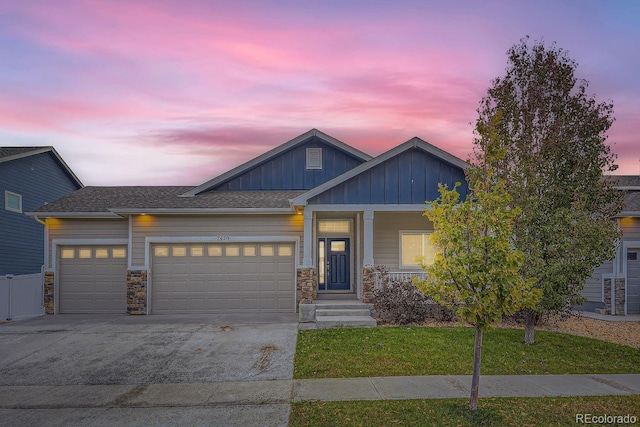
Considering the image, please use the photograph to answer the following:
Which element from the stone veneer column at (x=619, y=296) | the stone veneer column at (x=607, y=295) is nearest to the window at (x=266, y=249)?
the stone veneer column at (x=607, y=295)

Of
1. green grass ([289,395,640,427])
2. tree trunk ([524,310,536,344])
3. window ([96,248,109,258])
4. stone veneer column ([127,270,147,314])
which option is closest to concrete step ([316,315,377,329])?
tree trunk ([524,310,536,344])

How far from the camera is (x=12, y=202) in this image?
68.6 ft

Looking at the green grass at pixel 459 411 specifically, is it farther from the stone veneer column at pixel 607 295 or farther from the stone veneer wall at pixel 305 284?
the stone veneer column at pixel 607 295

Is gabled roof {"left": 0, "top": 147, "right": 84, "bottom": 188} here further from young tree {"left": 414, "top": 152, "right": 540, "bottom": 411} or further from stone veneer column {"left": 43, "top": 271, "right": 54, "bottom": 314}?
young tree {"left": 414, "top": 152, "right": 540, "bottom": 411}

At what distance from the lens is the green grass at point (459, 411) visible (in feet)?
21.0

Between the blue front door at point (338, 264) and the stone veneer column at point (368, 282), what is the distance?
7.49 ft

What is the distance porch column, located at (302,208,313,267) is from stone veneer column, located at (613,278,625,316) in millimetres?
10859

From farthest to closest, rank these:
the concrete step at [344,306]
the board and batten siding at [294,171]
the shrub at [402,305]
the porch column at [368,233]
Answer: the board and batten siding at [294,171] < the porch column at [368,233] < the concrete step at [344,306] < the shrub at [402,305]

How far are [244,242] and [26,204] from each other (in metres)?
12.9

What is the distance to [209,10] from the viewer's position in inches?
565

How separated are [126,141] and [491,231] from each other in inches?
901

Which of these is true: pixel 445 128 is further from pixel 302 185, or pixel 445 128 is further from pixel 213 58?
pixel 213 58

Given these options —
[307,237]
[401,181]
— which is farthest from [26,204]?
[401,181]

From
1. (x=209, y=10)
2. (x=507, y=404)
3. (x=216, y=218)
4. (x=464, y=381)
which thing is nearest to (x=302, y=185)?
(x=216, y=218)
